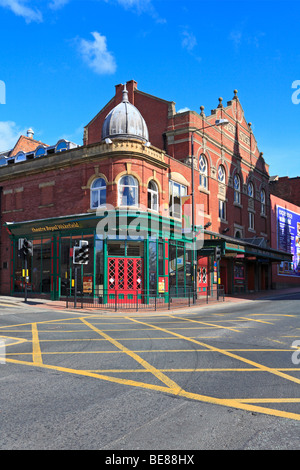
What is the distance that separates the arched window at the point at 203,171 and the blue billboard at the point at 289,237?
67.4ft

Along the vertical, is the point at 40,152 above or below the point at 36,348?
above

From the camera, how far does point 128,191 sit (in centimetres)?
2388

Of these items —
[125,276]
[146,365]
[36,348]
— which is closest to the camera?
[146,365]

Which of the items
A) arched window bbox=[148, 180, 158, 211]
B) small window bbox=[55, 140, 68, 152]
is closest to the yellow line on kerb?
arched window bbox=[148, 180, 158, 211]

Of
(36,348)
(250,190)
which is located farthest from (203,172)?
(36,348)

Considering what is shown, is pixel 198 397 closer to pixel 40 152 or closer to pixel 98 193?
pixel 98 193

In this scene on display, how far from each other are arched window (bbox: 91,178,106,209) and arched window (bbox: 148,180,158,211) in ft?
9.86

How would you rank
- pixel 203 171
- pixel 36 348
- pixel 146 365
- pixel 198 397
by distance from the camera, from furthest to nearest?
1. pixel 203 171
2. pixel 36 348
3. pixel 146 365
4. pixel 198 397

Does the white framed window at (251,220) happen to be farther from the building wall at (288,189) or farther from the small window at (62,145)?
the small window at (62,145)

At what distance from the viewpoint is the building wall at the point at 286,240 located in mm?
47062

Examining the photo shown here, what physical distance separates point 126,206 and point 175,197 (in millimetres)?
5746

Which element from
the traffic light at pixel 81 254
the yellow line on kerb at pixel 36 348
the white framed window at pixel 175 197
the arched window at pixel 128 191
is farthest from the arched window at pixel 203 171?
the yellow line on kerb at pixel 36 348

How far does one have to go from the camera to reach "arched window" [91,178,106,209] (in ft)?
79.6

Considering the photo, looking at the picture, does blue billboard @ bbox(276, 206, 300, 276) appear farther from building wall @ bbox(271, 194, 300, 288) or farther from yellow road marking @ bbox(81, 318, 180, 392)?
yellow road marking @ bbox(81, 318, 180, 392)
